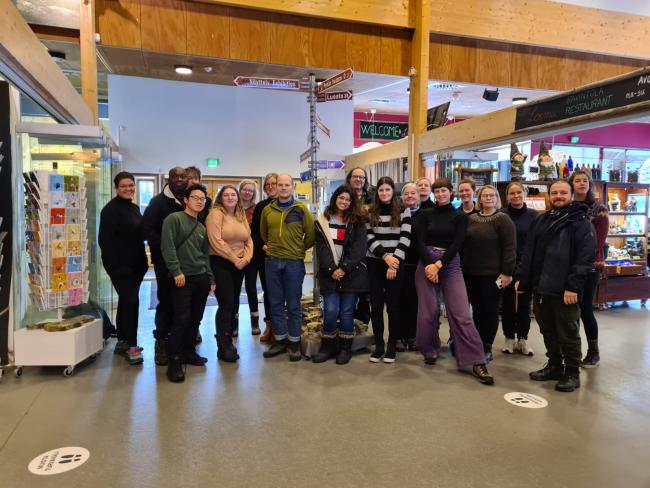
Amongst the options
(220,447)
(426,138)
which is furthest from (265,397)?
(426,138)

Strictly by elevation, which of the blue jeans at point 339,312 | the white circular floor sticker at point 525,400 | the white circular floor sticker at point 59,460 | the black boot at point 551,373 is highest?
the blue jeans at point 339,312

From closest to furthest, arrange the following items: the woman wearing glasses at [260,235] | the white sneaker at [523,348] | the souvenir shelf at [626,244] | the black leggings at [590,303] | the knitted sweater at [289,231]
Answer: the black leggings at [590,303] < the knitted sweater at [289,231] < the white sneaker at [523,348] < the woman wearing glasses at [260,235] < the souvenir shelf at [626,244]

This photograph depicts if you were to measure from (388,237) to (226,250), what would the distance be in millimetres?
1334

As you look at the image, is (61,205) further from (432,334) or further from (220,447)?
(432,334)

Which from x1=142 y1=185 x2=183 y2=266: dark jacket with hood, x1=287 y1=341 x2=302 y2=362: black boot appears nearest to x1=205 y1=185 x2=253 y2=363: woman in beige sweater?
x1=142 y1=185 x2=183 y2=266: dark jacket with hood

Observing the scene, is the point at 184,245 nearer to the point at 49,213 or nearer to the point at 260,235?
the point at 260,235

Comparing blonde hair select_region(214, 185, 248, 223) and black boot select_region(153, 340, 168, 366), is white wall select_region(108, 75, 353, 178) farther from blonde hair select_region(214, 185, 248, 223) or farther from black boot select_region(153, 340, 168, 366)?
black boot select_region(153, 340, 168, 366)

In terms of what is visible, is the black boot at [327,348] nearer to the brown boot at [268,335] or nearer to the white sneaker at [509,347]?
the brown boot at [268,335]

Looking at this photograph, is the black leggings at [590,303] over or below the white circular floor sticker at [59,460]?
over

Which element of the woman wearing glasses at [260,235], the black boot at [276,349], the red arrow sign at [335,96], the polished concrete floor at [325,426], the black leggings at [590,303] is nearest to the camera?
the polished concrete floor at [325,426]

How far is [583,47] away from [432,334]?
18.7 feet

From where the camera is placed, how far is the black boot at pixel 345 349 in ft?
12.4

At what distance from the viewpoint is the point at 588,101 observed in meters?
3.85

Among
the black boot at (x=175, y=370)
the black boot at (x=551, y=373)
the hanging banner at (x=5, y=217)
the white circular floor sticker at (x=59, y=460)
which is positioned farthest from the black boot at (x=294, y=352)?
the hanging banner at (x=5, y=217)
